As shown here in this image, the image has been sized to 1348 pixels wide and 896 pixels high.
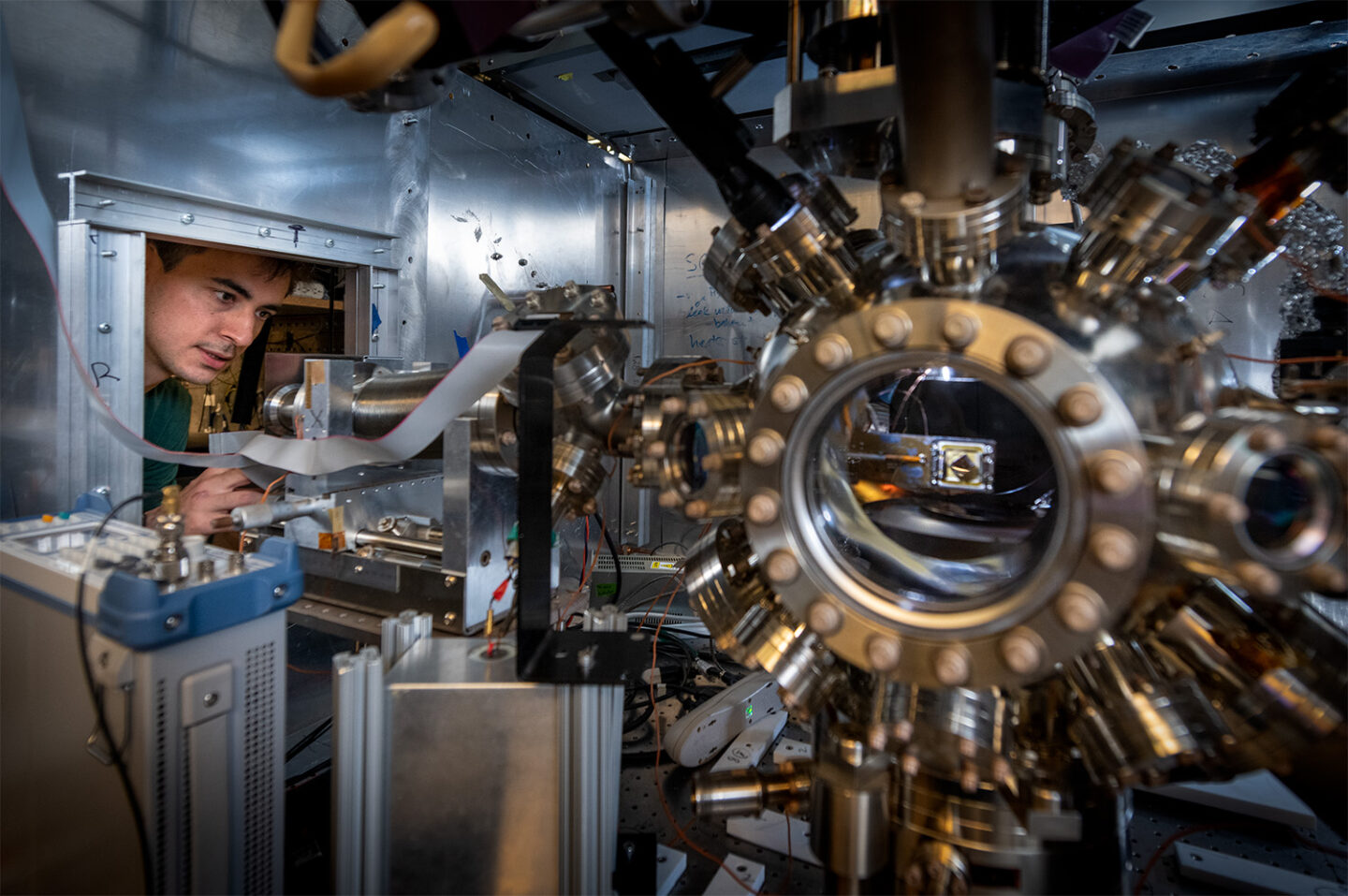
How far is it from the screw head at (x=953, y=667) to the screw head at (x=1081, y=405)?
210 millimetres

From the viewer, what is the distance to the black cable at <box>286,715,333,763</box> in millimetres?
1204

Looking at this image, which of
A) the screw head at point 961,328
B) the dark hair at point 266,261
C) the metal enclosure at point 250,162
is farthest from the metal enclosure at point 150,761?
the dark hair at point 266,261

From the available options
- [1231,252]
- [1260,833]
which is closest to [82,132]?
[1231,252]

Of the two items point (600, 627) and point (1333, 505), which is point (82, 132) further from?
point (1333, 505)

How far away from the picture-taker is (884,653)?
0.63m

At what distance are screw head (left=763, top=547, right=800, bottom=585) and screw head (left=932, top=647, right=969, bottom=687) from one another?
0.14 m

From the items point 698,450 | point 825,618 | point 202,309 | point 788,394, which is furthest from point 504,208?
point 825,618

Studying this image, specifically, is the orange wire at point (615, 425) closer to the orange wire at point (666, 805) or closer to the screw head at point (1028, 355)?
the orange wire at point (666, 805)

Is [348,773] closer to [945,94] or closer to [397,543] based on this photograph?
[397,543]

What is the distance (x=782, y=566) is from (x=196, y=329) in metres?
1.60

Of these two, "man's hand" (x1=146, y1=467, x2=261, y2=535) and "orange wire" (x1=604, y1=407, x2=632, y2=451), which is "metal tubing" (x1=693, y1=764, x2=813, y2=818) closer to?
"orange wire" (x1=604, y1=407, x2=632, y2=451)

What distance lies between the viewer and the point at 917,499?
106cm

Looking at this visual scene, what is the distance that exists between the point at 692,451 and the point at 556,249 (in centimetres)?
140

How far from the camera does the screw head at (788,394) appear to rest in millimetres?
655
